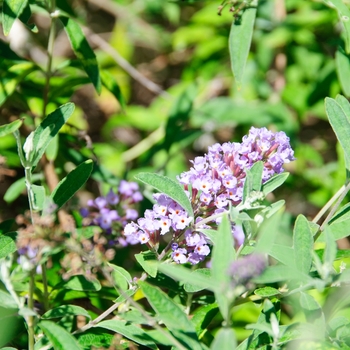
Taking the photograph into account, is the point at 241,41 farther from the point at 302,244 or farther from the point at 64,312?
the point at 64,312

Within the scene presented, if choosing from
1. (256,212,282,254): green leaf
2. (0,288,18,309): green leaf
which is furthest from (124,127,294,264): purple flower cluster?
(0,288,18,309): green leaf

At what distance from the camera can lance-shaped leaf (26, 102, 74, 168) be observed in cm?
147

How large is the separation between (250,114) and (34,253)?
184cm

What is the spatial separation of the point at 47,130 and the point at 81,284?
0.49 m

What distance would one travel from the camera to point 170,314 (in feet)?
4.17

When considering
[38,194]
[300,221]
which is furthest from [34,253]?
[300,221]

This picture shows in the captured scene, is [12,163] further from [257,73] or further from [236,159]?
[257,73]

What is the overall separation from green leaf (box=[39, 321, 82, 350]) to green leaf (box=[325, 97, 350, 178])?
929 mm

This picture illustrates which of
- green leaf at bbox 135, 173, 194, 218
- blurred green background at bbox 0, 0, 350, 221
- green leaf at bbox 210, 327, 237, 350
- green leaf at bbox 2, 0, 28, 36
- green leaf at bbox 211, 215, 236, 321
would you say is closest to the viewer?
green leaf at bbox 210, 327, 237, 350

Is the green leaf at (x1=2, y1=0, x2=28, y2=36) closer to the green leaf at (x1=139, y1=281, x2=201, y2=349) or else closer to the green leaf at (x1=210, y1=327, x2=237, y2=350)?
the green leaf at (x1=139, y1=281, x2=201, y2=349)

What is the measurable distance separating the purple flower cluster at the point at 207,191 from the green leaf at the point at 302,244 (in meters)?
0.18

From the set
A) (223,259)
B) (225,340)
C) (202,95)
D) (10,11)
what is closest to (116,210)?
(10,11)

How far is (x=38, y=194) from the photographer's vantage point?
149cm

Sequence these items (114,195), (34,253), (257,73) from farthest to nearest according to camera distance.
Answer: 1. (257,73)
2. (114,195)
3. (34,253)
